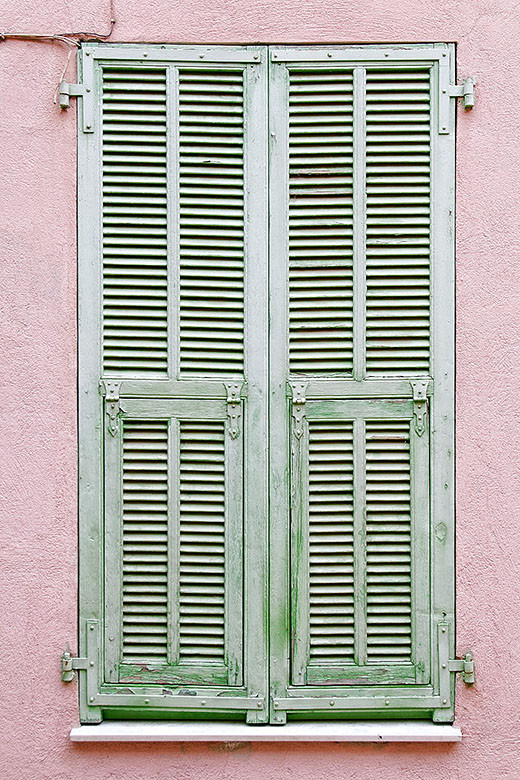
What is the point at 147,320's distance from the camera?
284cm

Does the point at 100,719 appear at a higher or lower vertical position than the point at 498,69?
lower

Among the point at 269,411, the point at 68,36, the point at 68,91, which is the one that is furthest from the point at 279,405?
the point at 68,36

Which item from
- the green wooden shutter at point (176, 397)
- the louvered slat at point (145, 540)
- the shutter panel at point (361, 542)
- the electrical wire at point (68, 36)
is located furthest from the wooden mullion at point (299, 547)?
the electrical wire at point (68, 36)

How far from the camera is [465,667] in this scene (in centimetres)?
280

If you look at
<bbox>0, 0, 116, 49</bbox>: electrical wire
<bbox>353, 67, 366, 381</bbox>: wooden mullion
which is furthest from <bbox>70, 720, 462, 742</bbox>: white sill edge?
<bbox>0, 0, 116, 49</bbox>: electrical wire

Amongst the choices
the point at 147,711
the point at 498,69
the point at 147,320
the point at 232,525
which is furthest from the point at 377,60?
the point at 147,711

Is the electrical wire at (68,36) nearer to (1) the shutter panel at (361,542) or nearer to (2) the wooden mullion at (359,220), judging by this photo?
(2) the wooden mullion at (359,220)

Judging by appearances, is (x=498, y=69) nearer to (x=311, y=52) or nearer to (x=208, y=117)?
(x=311, y=52)

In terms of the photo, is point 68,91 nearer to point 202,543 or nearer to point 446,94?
point 446,94

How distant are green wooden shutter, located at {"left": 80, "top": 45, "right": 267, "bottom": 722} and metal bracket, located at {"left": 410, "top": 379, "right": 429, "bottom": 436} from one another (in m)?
0.58

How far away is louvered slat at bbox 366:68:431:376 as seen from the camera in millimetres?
2807

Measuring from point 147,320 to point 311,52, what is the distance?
4.00ft

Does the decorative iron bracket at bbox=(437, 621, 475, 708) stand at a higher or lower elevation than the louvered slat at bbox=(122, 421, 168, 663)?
lower

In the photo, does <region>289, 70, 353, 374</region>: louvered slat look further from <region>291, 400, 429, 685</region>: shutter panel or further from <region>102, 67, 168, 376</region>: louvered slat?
<region>102, 67, 168, 376</region>: louvered slat
